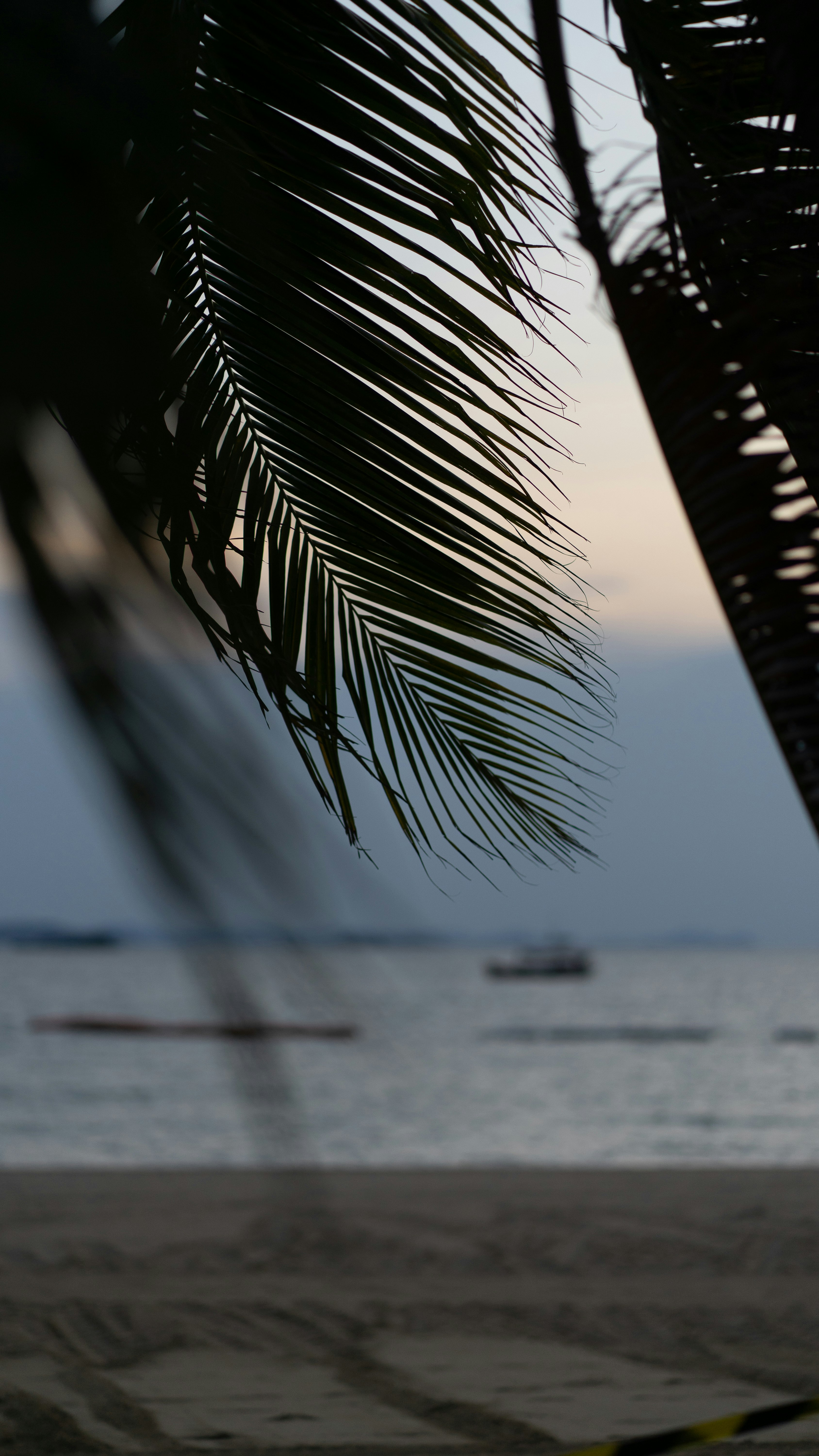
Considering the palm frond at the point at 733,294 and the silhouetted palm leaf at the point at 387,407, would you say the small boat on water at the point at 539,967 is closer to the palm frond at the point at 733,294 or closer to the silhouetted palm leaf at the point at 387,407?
the palm frond at the point at 733,294

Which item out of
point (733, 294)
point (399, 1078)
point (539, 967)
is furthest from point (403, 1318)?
point (539, 967)

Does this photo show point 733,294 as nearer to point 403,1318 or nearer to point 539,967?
point 403,1318

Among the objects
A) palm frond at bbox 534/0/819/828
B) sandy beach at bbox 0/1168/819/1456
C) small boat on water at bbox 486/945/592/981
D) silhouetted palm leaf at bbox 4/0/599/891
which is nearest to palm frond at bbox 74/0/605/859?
silhouetted palm leaf at bbox 4/0/599/891

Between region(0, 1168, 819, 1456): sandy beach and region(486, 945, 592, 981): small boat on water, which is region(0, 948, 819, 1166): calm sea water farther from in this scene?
region(486, 945, 592, 981): small boat on water

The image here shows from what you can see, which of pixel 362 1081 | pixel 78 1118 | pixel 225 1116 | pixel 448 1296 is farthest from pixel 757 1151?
pixel 362 1081

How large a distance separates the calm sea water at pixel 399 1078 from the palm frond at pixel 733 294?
49.5 inches

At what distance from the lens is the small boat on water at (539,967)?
7806cm

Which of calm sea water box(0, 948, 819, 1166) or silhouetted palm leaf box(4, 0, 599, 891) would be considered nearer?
calm sea water box(0, 948, 819, 1166)

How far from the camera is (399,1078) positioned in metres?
0.53

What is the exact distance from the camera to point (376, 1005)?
17.2 inches

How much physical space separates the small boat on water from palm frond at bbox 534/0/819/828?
76010 millimetres

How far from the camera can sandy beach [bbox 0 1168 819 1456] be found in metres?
4.77

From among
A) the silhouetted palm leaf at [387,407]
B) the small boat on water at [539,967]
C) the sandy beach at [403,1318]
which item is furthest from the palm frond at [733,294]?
the small boat on water at [539,967]

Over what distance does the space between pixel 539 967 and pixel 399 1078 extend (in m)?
80.5
